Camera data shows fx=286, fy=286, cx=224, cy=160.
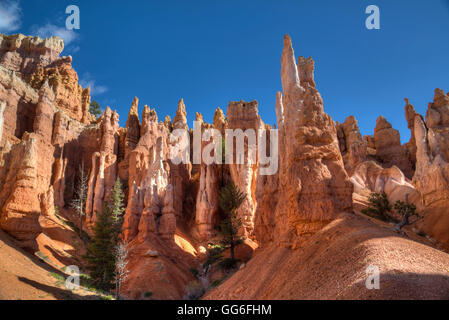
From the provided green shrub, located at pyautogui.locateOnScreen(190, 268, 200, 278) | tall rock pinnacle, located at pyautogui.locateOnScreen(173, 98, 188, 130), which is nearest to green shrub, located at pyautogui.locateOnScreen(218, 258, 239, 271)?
green shrub, located at pyautogui.locateOnScreen(190, 268, 200, 278)

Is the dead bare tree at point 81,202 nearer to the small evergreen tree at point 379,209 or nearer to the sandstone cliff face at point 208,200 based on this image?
the sandstone cliff face at point 208,200

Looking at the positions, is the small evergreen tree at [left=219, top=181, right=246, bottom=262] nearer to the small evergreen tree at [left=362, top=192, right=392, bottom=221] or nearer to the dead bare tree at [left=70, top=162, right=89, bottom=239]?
the small evergreen tree at [left=362, top=192, right=392, bottom=221]

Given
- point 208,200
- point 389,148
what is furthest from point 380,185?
point 208,200

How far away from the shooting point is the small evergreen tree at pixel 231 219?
3027 centimetres

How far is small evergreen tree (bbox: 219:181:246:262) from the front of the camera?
99.3 feet

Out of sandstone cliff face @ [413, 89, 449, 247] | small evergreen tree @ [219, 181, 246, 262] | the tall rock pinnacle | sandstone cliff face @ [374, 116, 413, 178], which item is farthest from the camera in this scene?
the tall rock pinnacle

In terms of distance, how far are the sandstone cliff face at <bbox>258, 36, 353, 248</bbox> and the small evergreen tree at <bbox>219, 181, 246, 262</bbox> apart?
12909mm

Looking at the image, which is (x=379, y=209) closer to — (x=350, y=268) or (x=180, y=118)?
(x=350, y=268)

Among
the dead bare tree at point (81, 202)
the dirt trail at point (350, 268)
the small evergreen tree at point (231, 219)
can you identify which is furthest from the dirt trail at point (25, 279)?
the dead bare tree at point (81, 202)

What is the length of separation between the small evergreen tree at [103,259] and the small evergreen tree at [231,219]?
36.8 ft

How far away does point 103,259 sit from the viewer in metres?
23.9

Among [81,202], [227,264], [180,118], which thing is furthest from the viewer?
[180,118]

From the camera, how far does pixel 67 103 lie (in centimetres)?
5044

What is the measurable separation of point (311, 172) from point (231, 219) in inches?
724
